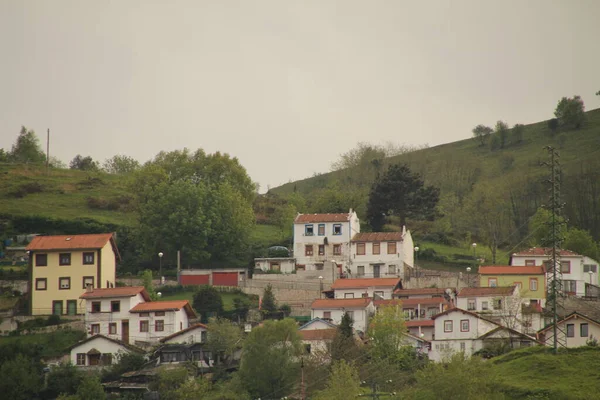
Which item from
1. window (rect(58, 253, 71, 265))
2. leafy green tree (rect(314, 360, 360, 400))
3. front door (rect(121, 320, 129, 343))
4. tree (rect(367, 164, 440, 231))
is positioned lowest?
leafy green tree (rect(314, 360, 360, 400))

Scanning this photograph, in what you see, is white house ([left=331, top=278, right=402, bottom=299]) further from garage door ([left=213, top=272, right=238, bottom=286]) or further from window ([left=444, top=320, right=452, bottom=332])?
window ([left=444, top=320, right=452, bottom=332])

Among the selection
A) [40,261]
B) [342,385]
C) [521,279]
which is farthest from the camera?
[521,279]

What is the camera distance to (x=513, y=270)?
8788 centimetres

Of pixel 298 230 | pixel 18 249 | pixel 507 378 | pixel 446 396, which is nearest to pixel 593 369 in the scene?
pixel 507 378

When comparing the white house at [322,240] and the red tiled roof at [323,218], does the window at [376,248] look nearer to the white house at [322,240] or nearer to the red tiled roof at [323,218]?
the white house at [322,240]

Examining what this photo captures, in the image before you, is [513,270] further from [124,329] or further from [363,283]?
[124,329]

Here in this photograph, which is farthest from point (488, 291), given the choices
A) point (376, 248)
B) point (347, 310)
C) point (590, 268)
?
point (376, 248)

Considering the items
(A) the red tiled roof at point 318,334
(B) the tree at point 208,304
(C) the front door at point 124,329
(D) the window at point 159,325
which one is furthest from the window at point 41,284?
(A) the red tiled roof at point 318,334

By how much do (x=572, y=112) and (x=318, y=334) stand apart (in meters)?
111

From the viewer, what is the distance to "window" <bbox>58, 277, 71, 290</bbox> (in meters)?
86.0

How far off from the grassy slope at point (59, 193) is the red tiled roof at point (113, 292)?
1079 inches

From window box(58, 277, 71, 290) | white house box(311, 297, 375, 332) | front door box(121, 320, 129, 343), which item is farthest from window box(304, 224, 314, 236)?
front door box(121, 320, 129, 343)

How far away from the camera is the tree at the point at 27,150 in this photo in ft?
519

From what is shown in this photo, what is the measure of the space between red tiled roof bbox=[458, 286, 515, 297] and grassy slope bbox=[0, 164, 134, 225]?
3927cm
